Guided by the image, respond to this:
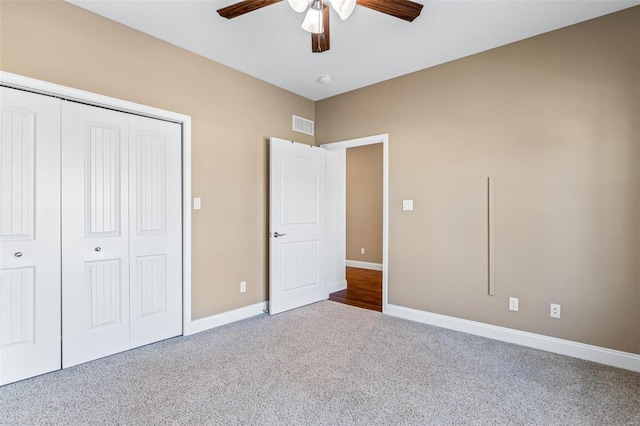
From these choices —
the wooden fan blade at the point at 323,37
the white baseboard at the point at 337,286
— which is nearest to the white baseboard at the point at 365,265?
the white baseboard at the point at 337,286

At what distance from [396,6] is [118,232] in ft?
8.74

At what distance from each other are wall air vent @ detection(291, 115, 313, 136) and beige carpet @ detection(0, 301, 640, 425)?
262cm

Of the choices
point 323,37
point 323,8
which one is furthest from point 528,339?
point 323,8

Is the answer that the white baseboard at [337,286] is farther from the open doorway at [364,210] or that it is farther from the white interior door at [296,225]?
Result: the open doorway at [364,210]

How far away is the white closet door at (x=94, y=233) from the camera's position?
2.45 meters

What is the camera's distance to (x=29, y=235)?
2279 mm

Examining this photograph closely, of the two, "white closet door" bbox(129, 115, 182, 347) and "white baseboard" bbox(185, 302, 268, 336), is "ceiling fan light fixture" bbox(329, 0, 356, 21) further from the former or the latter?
"white baseboard" bbox(185, 302, 268, 336)

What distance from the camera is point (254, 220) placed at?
3750 millimetres

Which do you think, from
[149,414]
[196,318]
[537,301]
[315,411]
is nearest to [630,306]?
[537,301]

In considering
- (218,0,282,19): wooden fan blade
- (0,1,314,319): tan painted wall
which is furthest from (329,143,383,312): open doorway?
(218,0,282,19): wooden fan blade

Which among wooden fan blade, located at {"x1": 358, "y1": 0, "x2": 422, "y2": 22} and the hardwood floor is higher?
wooden fan blade, located at {"x1": 358, "y1": 0, "x2": 422, "y2": 22}

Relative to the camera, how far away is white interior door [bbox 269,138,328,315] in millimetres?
3785

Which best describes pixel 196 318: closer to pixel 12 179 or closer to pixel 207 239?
pixel 207 239

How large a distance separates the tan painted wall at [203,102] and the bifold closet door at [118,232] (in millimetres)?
224
